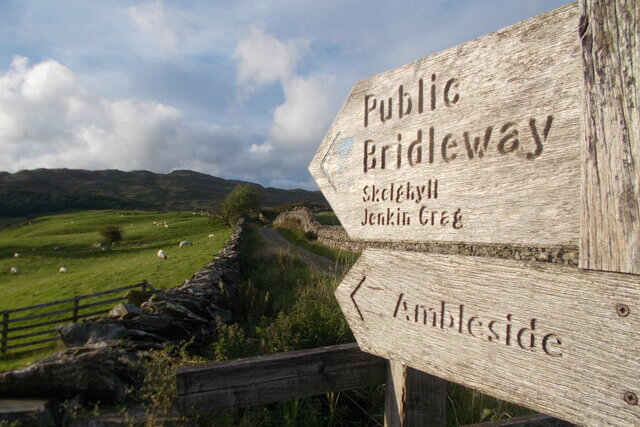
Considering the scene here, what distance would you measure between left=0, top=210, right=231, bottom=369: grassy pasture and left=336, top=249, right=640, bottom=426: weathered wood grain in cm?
1130

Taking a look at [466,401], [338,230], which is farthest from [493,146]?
[338,230]

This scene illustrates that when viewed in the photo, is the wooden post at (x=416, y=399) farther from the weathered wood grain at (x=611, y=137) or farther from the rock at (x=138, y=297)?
the rock at (x=138, y=297)

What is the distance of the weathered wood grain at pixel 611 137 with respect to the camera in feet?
3.32

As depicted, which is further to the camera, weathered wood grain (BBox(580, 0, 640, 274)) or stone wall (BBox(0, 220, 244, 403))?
stone wall (BBox(0, 220, 244, 403))

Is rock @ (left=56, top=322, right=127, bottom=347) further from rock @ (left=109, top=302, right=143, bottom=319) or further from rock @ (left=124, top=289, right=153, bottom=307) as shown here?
rock @ (left=124, top=289, right=153, bottom=307)

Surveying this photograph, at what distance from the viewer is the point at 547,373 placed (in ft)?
4.04

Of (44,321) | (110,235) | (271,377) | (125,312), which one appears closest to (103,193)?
(110,235)

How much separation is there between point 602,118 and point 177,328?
19.6ft

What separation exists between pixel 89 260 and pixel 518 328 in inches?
1056

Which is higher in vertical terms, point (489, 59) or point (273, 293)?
point (489, 59)

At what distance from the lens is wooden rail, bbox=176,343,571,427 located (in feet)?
7.01

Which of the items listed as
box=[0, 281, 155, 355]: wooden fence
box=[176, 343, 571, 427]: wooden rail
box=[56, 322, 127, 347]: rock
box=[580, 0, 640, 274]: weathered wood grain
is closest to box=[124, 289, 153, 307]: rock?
box=[0, 281, 155, 355]: wooden fence

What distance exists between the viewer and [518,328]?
1283 mm

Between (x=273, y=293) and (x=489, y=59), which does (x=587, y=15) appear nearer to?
(x=489, y=59)
